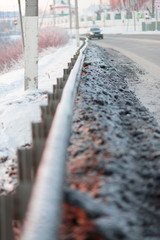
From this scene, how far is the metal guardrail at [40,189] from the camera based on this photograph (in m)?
1.63

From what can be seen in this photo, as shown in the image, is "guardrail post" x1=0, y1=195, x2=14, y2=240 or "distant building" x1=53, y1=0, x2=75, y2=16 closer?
"guardrail post" x1=0, y1=195, x2=14, y2=240

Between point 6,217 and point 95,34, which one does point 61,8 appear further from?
point 6,217

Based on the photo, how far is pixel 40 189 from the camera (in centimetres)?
179

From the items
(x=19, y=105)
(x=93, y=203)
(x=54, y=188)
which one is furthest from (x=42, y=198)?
(x=19, y=105)

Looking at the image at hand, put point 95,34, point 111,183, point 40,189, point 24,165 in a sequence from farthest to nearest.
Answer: point 95,34 → point 24,165 → point 111,183 → point 40,189

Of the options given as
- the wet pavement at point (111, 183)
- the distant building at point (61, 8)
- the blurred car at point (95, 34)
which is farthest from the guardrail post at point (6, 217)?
the distant building at point (61, 8)

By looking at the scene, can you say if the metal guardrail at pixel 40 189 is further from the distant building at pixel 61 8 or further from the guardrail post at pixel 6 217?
the distant building at pixel 61 8

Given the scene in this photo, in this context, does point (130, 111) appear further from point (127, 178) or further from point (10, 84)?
point (10, 84)

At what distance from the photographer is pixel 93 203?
197cm

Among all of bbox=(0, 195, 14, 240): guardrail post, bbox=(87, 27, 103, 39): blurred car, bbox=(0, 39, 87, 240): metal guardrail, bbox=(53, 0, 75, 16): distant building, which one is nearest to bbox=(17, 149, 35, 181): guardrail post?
bbox=(0, 39, 87, 240): metal guardrail

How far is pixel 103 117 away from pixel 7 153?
190 centimetres

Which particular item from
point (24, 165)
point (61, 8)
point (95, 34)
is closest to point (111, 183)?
point (24, 165)

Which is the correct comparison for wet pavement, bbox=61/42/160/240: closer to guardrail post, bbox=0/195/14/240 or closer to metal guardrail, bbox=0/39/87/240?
metal guardrail, bbox=0/39/87/240

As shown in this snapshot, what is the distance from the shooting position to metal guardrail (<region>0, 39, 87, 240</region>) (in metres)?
1.63
